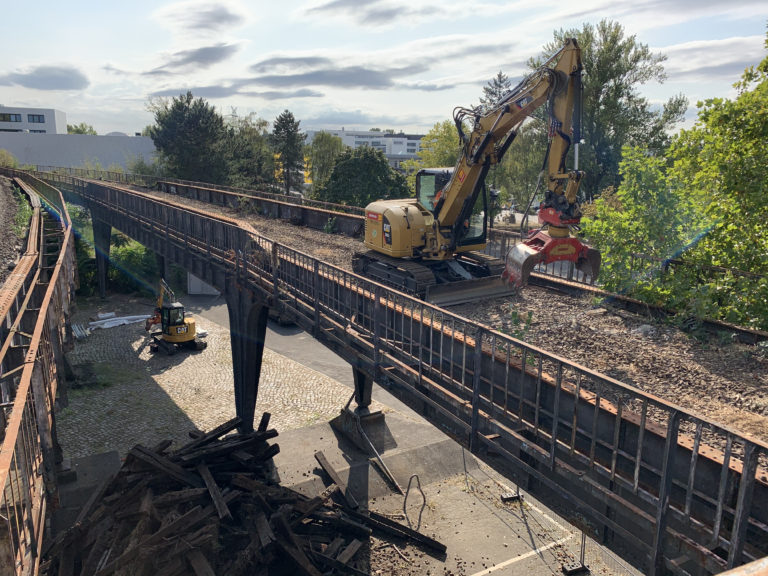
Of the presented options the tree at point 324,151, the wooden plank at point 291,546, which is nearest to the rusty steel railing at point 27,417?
the wooden plank at point 291,546

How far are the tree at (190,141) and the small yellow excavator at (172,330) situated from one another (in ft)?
110

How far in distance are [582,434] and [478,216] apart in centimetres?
910

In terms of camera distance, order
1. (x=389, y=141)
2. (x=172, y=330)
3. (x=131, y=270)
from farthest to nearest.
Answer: (x=389, y=141), (x=131, y=270), (x=172, y=330)

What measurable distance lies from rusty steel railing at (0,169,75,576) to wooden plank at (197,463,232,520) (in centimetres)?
441

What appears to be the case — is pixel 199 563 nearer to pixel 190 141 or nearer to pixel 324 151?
pixel 190 141

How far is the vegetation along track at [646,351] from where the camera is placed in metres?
7.48

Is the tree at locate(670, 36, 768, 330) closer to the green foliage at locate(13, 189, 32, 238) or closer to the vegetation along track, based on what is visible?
the vegetation along track

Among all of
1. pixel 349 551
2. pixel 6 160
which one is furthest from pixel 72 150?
pixel 349 551

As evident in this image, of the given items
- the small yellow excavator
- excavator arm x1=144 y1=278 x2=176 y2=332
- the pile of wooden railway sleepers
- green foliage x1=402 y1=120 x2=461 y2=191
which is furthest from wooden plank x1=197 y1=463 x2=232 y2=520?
green foliage x1=402 y1=120 x2=461 y2=191

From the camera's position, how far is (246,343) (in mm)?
16047

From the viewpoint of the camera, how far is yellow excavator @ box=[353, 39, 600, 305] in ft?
36.4

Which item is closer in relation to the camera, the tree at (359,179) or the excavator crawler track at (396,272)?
the excavator crawler track at (396,272)

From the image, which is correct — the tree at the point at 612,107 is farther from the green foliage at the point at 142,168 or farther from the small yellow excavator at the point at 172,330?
the green foliage at the point at 142,168

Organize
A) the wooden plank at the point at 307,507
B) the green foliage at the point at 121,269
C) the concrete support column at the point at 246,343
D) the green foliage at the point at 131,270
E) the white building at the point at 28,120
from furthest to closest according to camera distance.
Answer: the white building at the point at 28,120
the green foliage at the point at 131,270
the green foliage at the point at 121,269
the concrete support column at the point at 246,343
the wooden plank at the point at 307,507
